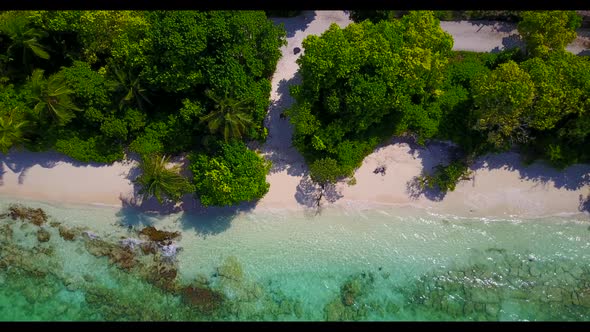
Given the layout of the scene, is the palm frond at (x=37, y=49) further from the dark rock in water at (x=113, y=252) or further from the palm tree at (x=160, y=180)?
the dark rock in water at (x=113, y=252)

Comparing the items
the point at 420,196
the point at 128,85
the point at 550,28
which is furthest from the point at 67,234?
the point at 550,28

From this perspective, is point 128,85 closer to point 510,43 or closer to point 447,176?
point 447,176

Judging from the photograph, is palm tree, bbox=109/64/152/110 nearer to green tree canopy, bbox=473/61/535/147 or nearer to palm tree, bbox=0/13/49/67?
palm tree, bbox=0/13/49/67

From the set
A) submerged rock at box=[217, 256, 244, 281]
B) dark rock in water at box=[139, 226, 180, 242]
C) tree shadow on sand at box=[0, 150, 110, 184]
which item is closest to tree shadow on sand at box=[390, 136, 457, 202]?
submerged rock at box=[217, 256, 244, 281]

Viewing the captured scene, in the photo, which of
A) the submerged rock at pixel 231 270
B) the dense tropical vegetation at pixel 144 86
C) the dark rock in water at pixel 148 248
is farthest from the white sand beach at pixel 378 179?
the submerged rock at pixel 231 270
